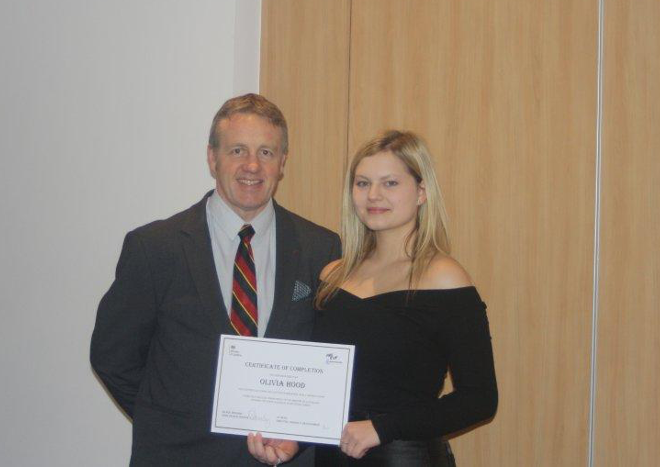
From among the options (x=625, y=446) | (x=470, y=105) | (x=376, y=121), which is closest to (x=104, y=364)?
(x=376, y=121)

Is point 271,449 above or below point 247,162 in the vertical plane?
below

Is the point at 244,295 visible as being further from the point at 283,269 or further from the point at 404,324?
the point at 404,324

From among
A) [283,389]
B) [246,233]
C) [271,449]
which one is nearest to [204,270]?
[246,233]

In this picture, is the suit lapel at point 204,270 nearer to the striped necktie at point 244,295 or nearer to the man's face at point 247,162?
the striped necktie at point 244,295

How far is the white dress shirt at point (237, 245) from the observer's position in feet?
8.29

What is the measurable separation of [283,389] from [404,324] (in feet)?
1.30

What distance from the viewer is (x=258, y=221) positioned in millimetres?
2631

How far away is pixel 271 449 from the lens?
7.64 feet

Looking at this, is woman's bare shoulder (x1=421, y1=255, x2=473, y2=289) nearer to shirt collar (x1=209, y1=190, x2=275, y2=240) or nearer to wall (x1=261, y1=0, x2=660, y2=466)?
shirt collar (x1=209, y1=190, x2=275, y2=240)

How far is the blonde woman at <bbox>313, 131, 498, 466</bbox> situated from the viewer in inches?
86.0

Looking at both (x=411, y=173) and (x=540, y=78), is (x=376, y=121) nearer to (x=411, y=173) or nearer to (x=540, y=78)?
(x=540, y=78)

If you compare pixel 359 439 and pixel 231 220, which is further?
pixel 231 220

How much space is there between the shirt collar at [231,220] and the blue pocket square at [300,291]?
0.22 meters

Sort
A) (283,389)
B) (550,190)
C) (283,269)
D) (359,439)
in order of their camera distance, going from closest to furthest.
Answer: (359,439)
(283,389)
(283,269)
(550,190)
